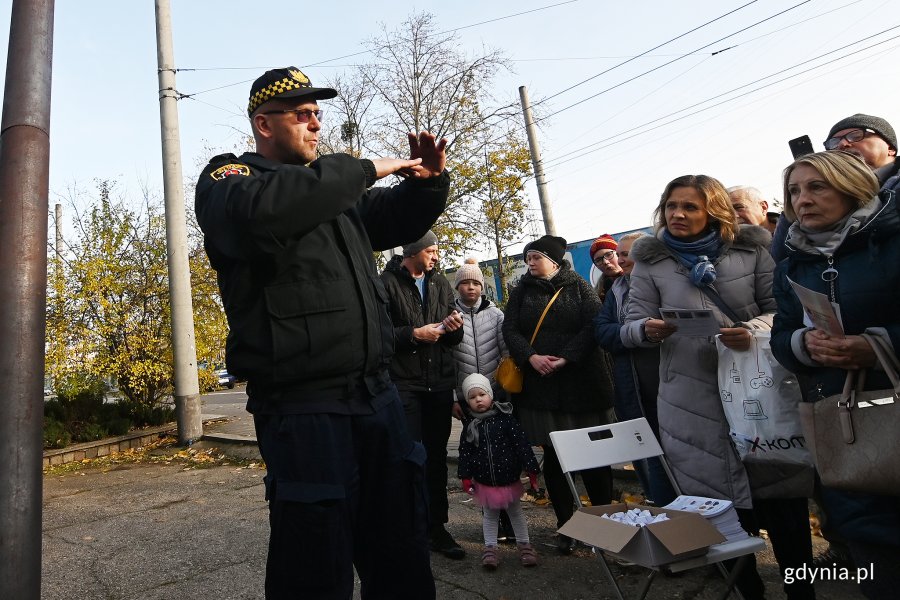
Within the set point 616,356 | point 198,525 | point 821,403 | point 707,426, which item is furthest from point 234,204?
point 198,525

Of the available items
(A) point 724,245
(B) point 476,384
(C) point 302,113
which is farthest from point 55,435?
(A) point 724,245

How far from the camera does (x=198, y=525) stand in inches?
181

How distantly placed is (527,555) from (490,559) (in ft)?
0.70

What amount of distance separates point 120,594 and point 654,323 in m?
3.16

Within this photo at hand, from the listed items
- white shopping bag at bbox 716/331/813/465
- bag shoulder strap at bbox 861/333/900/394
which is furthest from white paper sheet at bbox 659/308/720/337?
bag shoulder strap at bbox 861/333/900/394

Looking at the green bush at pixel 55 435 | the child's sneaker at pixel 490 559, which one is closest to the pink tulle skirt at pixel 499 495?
the child's sneaker at pixel 490 559

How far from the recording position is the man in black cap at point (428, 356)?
3770 millimetres

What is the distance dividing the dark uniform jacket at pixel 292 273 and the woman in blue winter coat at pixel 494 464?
1.95m

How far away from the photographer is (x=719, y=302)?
2.90 metres

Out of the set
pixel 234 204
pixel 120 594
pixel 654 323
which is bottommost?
pixel 120 594

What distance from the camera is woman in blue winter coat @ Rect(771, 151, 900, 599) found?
6.40ft

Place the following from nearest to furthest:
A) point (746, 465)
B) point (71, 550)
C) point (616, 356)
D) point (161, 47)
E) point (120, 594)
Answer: point (746, 465), point (120, 594), point (616, 356), point (71, 550), point (161, 47)

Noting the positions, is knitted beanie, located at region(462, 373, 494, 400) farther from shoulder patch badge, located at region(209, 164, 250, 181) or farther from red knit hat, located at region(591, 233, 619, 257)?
shoulder patch badge, located at region(209, 164, 250, 181)

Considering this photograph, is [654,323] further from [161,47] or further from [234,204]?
[161,47]
